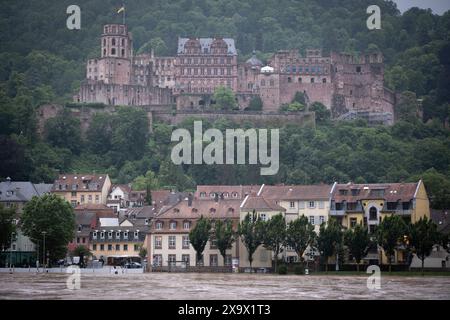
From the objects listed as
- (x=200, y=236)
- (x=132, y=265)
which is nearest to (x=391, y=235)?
(x=200, y=236)

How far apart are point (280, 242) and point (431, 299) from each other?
124 ft

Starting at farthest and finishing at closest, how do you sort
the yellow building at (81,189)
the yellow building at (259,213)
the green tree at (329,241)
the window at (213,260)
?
1. the yellow building at (81,189)
2. the window at (213,260)
3. the yellow building at (259,213)
4. the green tree at (329,241)

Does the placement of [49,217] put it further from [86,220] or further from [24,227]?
[86,220]

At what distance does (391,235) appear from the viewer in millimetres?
121438

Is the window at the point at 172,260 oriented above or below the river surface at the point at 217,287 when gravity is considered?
above

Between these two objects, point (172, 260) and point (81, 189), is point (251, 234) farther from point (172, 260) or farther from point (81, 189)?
point (81, 189)

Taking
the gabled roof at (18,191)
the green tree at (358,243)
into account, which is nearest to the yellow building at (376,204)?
the green tree at (358,243)

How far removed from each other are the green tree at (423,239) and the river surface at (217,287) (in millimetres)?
6807

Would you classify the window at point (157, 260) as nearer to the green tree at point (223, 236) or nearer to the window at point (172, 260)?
the window at point (172, 260)

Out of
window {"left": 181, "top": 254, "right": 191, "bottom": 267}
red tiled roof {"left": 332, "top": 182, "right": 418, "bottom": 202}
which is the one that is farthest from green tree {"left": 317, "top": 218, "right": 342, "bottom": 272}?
window {"left": 181, "top": 254, "right": 191, "bottom": 267}

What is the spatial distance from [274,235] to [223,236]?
4860 mm

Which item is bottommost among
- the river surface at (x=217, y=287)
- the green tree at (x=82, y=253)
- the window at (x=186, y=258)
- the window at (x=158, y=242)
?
the river surface at (x=217, y=287)

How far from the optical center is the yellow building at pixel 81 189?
17850 centimetres
